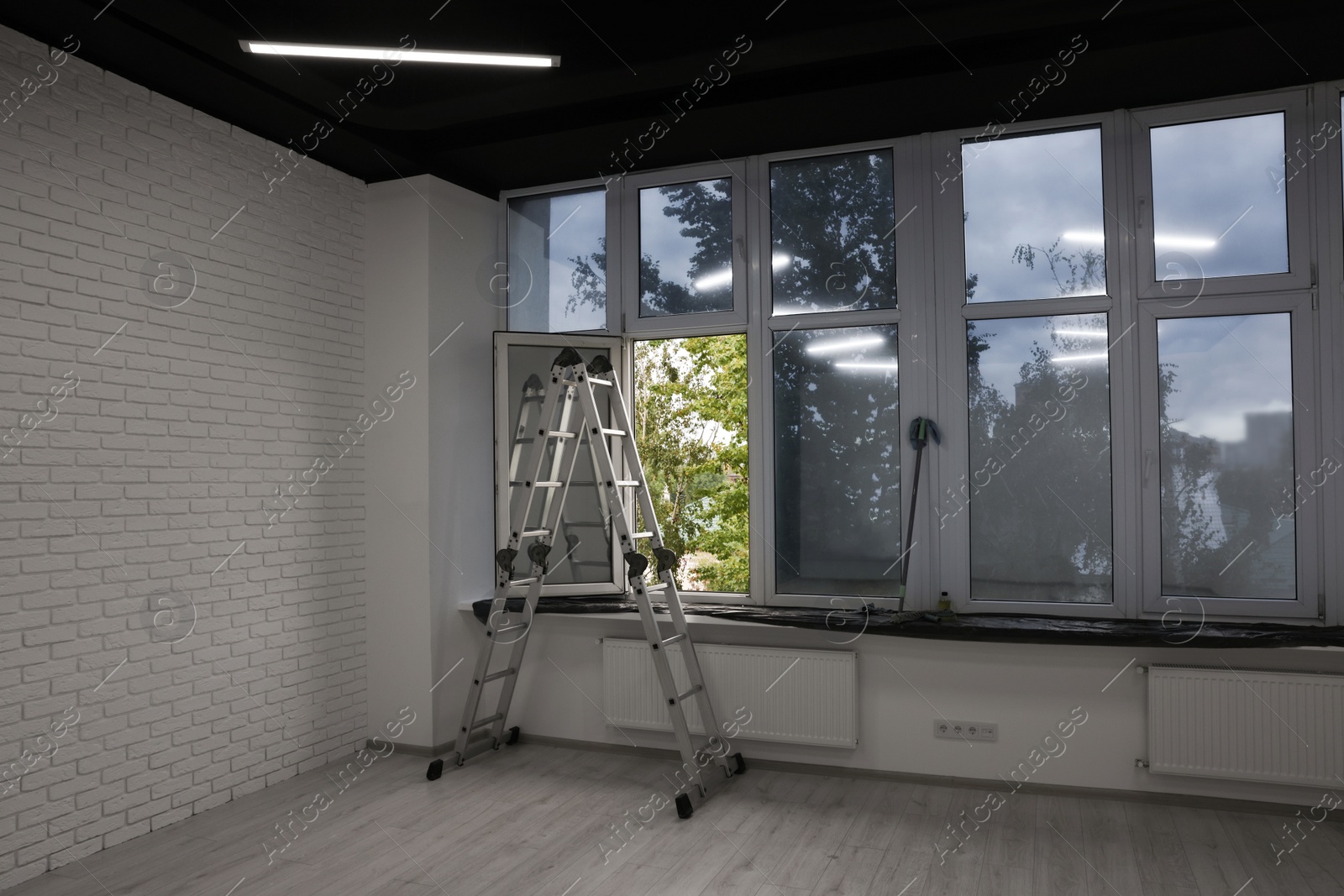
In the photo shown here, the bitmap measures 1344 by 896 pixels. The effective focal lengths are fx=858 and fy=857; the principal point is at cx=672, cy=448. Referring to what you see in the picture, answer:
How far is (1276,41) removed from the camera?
3096 mm

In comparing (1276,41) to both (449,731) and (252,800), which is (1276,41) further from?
(252,800)

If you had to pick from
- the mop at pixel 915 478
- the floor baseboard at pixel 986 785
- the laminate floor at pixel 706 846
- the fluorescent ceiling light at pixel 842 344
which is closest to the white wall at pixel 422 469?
the laminate floor at pixel 706 846

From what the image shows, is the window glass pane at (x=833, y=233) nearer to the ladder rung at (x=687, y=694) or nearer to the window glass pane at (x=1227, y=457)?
the window glass pane at (x=1227, y=457)

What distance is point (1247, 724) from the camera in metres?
3.23

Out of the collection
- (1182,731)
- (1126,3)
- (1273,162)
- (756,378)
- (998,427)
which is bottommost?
(1182,731)

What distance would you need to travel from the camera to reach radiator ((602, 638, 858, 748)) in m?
3.74

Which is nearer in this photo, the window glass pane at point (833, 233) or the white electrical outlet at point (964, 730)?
the white electrical outlet at point (964, 730)

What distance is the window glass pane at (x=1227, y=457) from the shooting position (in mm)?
3486

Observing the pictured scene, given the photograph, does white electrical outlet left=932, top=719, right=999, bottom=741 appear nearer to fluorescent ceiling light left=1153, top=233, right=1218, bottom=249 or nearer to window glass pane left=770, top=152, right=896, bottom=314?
window glass pane left=770, top=152, right=896, bottom=314

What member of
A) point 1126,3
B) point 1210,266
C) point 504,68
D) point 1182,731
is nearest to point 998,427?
point 1210,266

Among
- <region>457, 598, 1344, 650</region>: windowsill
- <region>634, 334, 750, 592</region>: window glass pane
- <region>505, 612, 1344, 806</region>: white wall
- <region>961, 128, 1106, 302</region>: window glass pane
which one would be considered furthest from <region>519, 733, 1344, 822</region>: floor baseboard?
<region>961, 128, 1106, 302</region>: window glass pane

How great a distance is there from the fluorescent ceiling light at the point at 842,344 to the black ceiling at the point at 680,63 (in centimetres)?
94

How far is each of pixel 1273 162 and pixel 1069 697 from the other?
2357mm

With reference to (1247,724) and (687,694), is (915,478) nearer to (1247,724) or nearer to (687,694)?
(687,694)
